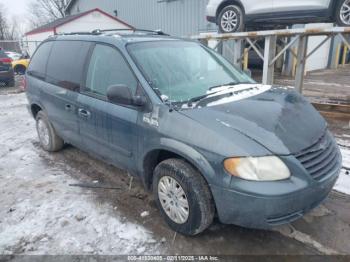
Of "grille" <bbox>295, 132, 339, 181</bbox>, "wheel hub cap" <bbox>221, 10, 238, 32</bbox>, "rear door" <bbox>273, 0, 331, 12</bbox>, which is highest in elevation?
"rear door" <bbox>273, 0, 331, 12</bbox>

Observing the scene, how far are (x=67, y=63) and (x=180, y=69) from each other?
169 centimetres

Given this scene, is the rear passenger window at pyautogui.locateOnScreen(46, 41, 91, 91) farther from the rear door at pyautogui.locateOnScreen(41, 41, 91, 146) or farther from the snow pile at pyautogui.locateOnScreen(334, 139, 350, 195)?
the snow pile at pyautogui.locateOnScreen(334, 139, 350, 195)

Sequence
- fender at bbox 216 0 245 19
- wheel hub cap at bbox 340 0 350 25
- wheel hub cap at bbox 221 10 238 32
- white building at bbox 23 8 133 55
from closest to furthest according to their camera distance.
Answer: wheel hub cap at bbox 340 0 350 25
fender at bbox 216 0 245 19
wheel hub cap at bbox 221 10 238 32
white building at bbox 23 8 133 55

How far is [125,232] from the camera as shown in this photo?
2.90 meters

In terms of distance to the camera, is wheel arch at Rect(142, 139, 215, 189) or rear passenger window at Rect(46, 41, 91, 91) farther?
rear passenger window at Rect(46, 41, 91, 91)

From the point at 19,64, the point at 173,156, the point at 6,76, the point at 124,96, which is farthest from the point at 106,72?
the point at 19,64

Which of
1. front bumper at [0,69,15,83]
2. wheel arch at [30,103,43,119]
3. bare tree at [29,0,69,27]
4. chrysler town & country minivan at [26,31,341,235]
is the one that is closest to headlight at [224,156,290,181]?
chrysler town & country minivan at [26,31,341,235]

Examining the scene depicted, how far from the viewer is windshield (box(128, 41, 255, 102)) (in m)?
2.96

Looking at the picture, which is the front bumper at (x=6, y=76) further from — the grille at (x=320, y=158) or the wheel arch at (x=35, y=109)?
the grille at (x=320, y=158)

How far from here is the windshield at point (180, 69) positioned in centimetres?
296

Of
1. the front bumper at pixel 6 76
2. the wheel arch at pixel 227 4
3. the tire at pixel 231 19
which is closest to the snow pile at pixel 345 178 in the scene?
the tire at pixel 231 19

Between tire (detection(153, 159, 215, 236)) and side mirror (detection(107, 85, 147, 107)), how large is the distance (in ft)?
2.00

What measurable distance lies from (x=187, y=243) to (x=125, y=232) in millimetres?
614

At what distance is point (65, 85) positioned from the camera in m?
3.96
